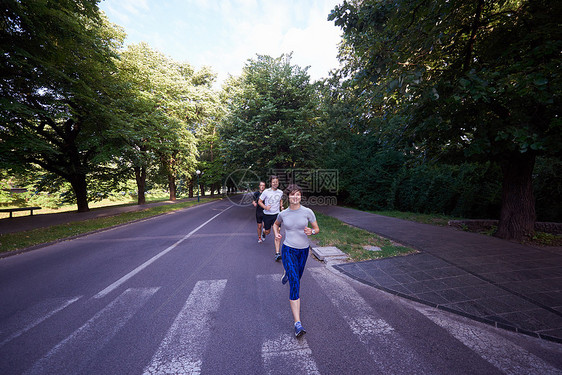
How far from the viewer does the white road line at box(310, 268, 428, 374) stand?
221 cm

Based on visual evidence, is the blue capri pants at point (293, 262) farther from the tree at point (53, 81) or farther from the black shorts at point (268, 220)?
the tree at point (53, 81)

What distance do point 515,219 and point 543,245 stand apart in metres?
0.89

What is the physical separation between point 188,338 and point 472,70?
6706 mm

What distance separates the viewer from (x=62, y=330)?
2.78m

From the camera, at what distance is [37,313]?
10.4ft

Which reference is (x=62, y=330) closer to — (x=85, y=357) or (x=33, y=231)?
(x=85, y=357)

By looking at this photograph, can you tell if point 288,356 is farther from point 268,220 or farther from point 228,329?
point 268,220

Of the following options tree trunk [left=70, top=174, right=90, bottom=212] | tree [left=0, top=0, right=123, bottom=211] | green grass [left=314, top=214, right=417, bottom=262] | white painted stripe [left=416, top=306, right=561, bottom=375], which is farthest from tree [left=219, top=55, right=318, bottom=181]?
tree trunk [left=70, top=174, right=90, bottom=212]

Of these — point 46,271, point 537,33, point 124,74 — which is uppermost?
point 124,74

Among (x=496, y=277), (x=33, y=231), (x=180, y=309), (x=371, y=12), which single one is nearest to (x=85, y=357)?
(x=180, y=309)

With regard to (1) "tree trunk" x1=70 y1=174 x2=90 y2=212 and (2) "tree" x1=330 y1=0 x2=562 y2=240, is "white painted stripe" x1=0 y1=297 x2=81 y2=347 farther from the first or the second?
(1) "tree trunk" x1=70 y1=174 x2=90 y2=212

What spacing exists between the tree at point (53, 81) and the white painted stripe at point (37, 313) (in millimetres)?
8246

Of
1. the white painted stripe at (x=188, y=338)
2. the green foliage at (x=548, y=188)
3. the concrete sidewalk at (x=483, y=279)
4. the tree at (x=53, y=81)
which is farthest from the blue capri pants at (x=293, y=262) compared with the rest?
the green foliage at (x=548, y=188)

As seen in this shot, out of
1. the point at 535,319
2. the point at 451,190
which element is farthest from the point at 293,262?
the point at 451,190
